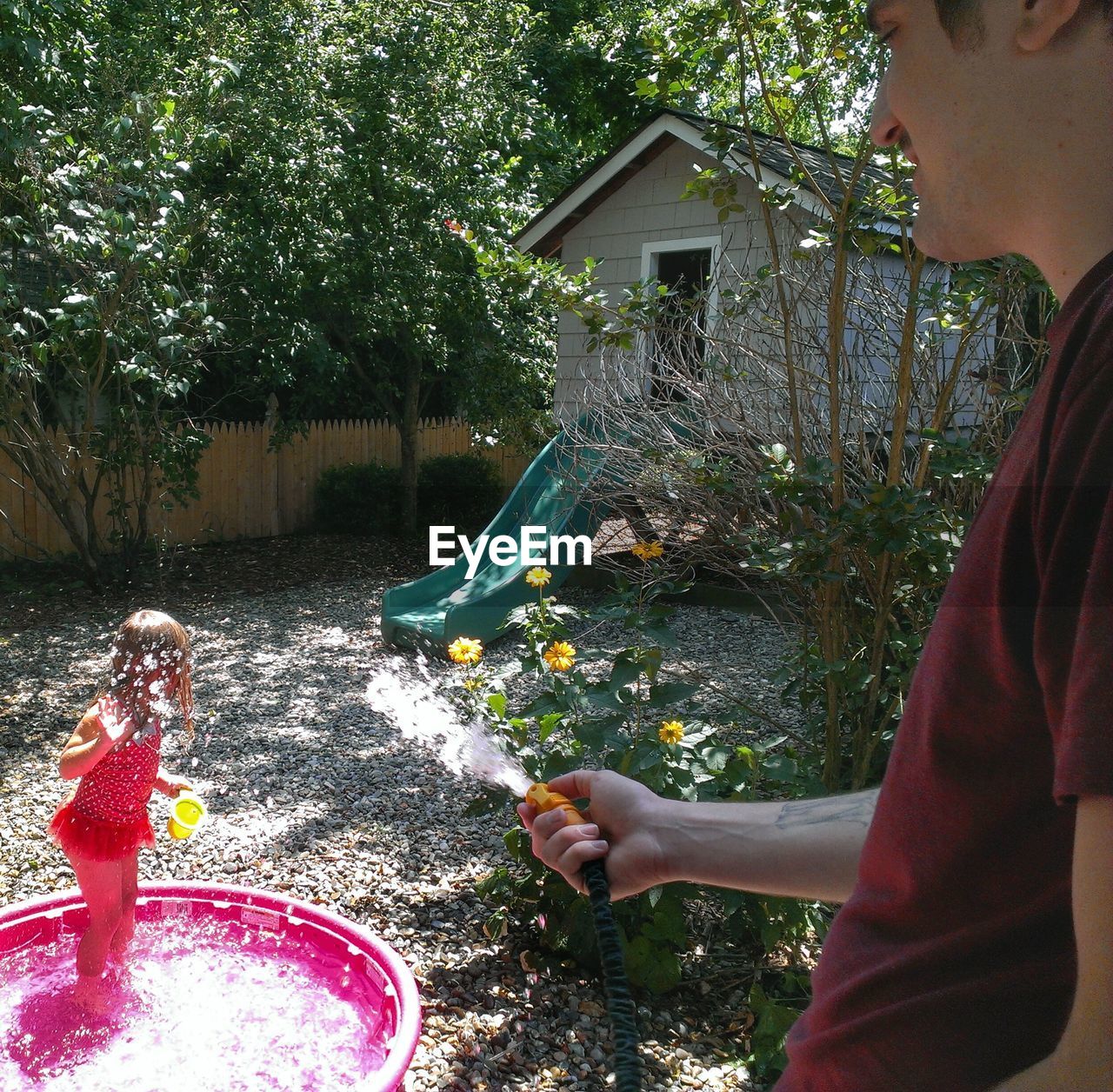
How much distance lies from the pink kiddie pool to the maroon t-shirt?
2172 millimetres

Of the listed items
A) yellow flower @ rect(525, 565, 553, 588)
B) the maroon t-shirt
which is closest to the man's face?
the maroon t-shirt

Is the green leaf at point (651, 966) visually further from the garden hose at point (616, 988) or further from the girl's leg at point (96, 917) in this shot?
the garden hose at point (616, 988)

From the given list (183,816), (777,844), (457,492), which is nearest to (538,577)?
(183,816)

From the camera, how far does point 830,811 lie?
3.80 feet

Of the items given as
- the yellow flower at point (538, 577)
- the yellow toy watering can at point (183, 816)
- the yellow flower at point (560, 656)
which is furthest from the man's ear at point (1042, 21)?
the yellow toy watering can at point (183, 816)

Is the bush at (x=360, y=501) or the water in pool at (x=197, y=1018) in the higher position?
the bush at (x=360, y=501)

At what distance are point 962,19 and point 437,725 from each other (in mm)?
3948

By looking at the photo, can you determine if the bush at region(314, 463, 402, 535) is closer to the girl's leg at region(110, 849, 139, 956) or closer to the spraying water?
the spraying water

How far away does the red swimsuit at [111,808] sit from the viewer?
10.9 ft

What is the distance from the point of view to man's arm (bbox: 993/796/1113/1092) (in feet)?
1.99

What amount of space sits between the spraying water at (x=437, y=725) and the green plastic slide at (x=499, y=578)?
388 millimetres

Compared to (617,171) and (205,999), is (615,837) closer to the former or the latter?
(205,999)

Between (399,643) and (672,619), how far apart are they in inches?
85.5

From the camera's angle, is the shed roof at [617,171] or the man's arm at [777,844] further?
the shed roof at [617,171]
